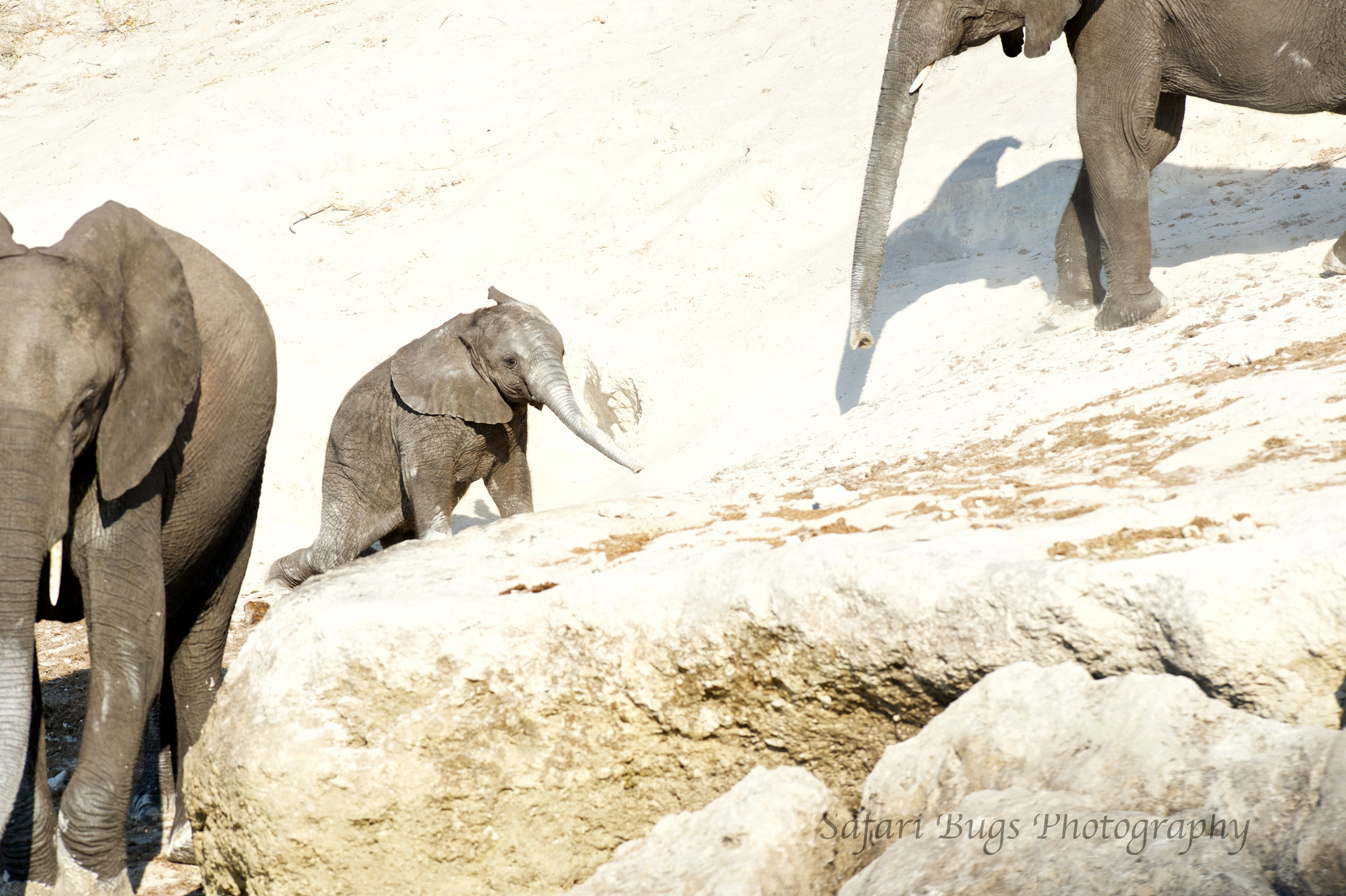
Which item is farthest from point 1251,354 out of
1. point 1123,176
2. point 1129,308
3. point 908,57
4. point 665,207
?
point 665,207

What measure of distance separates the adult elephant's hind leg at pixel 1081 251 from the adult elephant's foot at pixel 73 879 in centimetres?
673

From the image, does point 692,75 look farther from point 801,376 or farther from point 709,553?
point 709,553

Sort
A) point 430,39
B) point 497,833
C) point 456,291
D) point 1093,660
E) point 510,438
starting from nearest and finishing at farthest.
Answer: point 1093,660, point 497,833, point 510,438, point 456,291, point 430,39

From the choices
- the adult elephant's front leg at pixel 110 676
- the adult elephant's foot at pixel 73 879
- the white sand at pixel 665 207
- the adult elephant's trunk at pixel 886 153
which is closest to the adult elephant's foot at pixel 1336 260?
the white sand at pixel 665 207

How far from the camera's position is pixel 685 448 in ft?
30.4

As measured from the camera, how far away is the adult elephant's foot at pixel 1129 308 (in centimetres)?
723

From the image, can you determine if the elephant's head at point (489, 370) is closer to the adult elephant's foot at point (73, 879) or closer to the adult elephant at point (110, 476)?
the adult elephant at point (110, 476)

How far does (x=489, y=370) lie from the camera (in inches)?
282

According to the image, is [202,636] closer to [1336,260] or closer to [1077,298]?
[1077,298]

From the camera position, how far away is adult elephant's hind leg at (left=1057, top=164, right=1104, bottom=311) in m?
8.04

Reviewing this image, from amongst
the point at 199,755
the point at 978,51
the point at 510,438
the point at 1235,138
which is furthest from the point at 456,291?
the point at 199,755

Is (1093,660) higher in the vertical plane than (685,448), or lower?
higher

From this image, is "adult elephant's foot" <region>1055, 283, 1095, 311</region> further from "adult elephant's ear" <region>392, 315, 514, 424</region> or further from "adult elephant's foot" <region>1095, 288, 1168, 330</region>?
"adult elephant's ear" <region>392, 315, 514, 424</region>

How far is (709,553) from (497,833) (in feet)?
3.13
